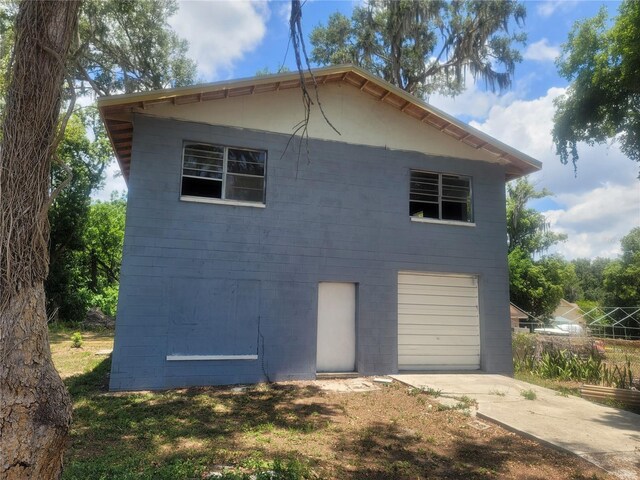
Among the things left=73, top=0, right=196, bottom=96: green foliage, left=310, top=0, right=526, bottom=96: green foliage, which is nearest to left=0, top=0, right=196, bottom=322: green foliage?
left=73, top=0, right=196, bottom=96: green foliage

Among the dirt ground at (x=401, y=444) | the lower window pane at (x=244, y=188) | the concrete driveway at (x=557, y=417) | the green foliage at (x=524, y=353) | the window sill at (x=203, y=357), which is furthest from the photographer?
the green foliage at (x=524, y=353)

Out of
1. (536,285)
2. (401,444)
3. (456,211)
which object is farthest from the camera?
(536,285)

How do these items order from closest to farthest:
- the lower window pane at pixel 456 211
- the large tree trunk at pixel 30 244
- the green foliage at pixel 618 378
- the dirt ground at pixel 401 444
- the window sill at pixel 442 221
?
the large tree trunk at pixel 30 244, the dirt ground at pixel 401 444, the green foliage at pixel 618 378, the window sill at pixel 442 221, the lower window pane at pixel 456 211

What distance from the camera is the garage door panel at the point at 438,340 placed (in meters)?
11.2

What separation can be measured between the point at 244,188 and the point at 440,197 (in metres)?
5.13

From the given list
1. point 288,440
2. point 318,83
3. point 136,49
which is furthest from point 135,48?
point 288,440

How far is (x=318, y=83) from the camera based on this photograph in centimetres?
1087

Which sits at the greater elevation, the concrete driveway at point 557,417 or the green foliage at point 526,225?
the green foliage at point 526,225

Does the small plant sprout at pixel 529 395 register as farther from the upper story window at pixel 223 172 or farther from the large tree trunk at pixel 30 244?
the large tree trunk at pixel 30 244

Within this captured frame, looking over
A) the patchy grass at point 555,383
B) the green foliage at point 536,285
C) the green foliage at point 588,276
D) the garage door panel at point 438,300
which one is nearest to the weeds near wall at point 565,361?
the patchy grass at point 555,383

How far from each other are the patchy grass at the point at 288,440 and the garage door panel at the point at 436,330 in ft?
7.93

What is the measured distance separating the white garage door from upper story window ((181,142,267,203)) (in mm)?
4277

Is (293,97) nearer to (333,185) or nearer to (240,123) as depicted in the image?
(240,123)

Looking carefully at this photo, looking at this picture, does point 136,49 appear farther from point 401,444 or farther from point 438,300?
point 401,444
